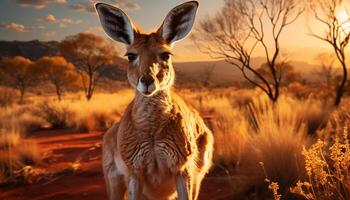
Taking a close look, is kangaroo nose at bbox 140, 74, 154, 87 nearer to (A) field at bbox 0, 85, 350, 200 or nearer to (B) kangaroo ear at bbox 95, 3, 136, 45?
(B) kangaroo ear at bbox 95, 3, 136, 45

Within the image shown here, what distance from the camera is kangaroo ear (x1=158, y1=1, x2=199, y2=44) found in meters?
4.18

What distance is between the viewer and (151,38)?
4.18 m

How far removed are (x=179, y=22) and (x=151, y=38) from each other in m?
0.34

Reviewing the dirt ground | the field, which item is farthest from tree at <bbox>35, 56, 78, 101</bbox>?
the dirt ground

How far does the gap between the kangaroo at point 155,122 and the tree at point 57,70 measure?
44010 mm

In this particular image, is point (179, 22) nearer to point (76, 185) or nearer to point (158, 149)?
point (158, 149)

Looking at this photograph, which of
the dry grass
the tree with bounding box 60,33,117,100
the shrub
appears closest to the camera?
the shrub

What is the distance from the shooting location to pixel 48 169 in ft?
30.6

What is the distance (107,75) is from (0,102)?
237ft

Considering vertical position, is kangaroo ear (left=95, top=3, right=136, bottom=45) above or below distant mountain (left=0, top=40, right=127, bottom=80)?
above

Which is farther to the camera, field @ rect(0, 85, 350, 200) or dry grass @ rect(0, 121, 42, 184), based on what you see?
dry grass @ rect(0, 121, 42, 184)

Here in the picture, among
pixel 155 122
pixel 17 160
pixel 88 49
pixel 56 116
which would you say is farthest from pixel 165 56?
pixel 88 49

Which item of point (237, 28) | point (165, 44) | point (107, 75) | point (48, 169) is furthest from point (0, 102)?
point (107, 75)

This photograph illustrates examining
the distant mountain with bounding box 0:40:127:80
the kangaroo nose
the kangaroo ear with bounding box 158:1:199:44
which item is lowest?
the distant mountain with bounding box 0:40:127:80
